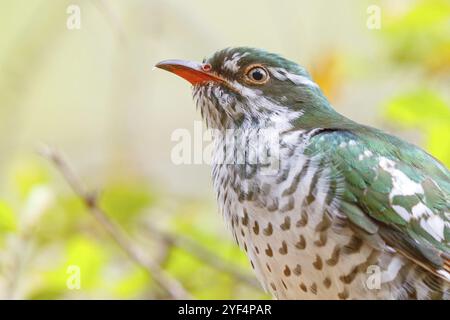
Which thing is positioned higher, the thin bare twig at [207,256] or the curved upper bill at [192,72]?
the curved upper bill at [192,72]

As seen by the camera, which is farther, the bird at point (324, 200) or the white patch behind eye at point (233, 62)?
the white patch behind eye at point (233, 62)

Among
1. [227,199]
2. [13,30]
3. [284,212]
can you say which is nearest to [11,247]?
[227,199]

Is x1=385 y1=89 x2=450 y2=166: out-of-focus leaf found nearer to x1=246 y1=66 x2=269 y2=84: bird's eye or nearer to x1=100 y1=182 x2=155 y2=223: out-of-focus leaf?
x1=246 y1=66 x2=269 y2=84: bird's eye

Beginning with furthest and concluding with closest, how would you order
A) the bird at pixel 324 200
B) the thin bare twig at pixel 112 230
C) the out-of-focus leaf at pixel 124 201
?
the out-of-focus leaf at pixel 124 201, the thin bare twig at pixel 112 230, the bird at pixel 324 200

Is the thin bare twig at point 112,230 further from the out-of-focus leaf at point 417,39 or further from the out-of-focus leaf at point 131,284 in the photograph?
the out-of-focus leaf at point 417,39

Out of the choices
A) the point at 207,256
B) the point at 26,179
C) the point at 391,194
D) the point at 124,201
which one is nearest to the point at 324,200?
the point at 391,194

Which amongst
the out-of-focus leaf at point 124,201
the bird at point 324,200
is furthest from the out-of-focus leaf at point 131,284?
the bird at point 324,200
